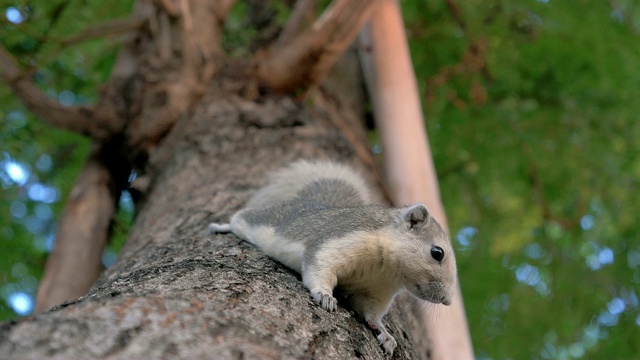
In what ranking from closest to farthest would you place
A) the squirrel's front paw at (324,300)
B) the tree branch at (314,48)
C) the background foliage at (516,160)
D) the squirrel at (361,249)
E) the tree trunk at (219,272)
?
1. the tree trunk at (219,272)
2. the squirrel's front paw at (324,300)
3. the squirrel at (361,249)
4. the tree branch at (314,48)
5. the background foliage at (516,160)

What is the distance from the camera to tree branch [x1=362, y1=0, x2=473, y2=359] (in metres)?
3.32

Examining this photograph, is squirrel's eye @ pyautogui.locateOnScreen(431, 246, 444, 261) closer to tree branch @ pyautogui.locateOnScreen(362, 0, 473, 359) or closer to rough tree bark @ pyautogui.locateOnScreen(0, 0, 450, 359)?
rough tree bark @ pyautogui.locateOnScreen(0, 0, 450, 359)

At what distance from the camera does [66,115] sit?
145 inches

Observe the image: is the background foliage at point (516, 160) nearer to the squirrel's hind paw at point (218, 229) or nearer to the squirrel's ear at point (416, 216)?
the squirrel's hind paw at point (218, 229)

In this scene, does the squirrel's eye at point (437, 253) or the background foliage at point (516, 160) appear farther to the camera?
the background foliage at point (516, 160)

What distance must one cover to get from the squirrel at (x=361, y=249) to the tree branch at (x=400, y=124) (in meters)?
0.87

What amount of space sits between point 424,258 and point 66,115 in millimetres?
2267

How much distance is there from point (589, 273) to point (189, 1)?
3431mm

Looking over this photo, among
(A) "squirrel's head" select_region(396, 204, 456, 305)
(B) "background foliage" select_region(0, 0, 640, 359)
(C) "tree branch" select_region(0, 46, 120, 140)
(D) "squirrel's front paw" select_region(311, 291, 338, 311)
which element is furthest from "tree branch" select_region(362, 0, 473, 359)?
(C) "tree branch" select_region(0, 46, 120, 140)

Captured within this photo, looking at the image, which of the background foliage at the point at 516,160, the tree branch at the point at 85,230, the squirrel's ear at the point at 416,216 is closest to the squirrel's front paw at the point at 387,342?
the squirrel's ear at the point at 416,216

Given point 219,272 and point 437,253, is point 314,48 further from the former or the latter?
point 219,272

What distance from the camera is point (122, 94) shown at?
379 centimetres

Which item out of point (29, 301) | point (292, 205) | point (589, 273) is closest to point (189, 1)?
point (292, 205)

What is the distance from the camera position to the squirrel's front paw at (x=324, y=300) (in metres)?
1.98
